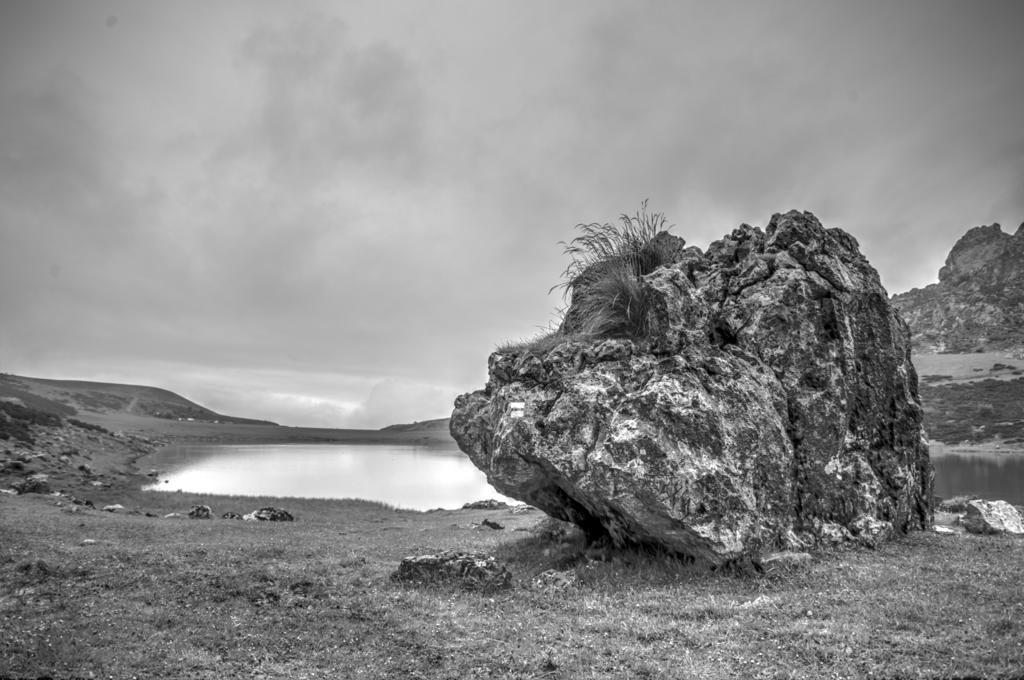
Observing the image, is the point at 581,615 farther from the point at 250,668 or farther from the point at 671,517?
the point at 250,668

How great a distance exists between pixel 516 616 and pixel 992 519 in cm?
2187

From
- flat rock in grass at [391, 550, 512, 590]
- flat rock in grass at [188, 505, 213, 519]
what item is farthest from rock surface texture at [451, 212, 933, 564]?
flat rock in grass at [188, 505, 213, 519]

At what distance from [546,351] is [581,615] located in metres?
8.92

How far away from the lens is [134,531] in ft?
78.8

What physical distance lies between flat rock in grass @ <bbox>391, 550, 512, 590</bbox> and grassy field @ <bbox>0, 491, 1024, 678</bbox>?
432 mm

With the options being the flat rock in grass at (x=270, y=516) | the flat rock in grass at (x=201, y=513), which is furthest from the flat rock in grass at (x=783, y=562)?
→ the flat rock in grass at (x=201, y=513)

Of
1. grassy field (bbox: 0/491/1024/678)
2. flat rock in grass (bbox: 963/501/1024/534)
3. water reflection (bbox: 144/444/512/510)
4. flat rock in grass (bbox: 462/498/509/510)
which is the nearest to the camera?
grassy field (bbox: 0/491/1024/678)

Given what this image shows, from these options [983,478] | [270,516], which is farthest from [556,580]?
[983,478]

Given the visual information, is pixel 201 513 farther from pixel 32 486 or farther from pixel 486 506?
pixel 486 506

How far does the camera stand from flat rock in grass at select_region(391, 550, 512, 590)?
14.8 m

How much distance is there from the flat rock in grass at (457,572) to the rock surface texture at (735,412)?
3.21m

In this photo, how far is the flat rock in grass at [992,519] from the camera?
22.2 meters

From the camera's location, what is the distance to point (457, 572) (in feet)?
49.8

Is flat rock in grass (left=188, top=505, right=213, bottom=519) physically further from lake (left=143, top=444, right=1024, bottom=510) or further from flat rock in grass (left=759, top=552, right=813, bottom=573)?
flat rock in grass (left=759, top=552, right=813, bottom=573)
